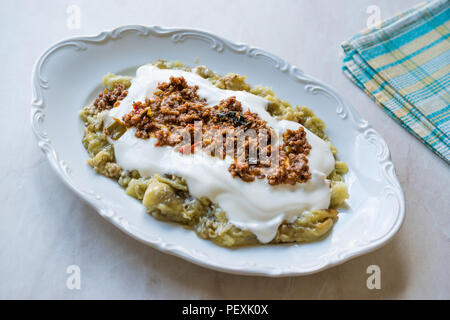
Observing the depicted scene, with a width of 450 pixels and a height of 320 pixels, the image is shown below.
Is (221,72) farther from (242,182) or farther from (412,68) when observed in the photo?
(412,68)

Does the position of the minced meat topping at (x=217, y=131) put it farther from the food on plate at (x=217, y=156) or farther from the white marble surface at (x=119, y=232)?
the white marble surface at (x=119, y=232)

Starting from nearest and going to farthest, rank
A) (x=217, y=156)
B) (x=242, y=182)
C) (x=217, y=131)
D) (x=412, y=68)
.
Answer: (x=242, y=182) < (x=217, y=156) < (x=217, y=131) < (x=412, y=68)

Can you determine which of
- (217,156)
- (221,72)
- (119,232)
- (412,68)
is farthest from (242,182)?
(412,68)

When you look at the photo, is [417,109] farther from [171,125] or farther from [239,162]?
[171,125]

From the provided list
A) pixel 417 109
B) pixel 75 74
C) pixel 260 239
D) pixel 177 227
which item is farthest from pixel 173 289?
pixel 417 109

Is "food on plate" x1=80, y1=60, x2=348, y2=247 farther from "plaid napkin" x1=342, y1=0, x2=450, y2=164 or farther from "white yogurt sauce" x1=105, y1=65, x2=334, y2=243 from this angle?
"plaid napkin" x1=342, y1=0, x2=450, y2=164
